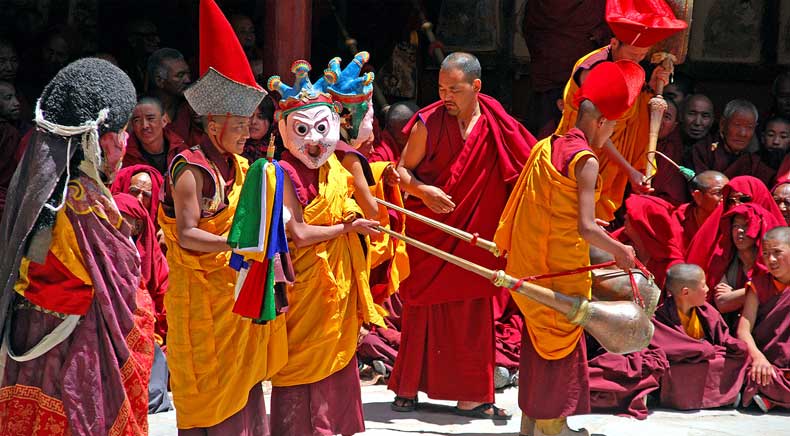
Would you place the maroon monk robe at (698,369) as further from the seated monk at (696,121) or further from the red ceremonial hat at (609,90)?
the seated monk at (696,121)

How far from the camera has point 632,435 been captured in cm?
667

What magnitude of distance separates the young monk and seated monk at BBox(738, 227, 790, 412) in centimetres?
156

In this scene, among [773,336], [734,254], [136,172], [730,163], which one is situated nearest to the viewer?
[773,336]

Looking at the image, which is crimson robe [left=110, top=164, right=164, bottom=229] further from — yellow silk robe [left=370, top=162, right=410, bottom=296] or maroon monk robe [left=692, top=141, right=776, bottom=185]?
maroon monk robe [left=692, top=141, right=776, bottom=185]

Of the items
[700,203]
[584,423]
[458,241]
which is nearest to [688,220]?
[700,203]

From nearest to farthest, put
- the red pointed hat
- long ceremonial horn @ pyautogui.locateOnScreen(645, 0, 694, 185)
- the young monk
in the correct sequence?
the red pointed hat < the young monk < long ceremonial horn @ pyautogui.locateOnScreen(645, 0, 694, 185)

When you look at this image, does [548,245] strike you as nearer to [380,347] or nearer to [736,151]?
[380,347]

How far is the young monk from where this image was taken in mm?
5918

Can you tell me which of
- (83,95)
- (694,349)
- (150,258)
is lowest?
(694,349)

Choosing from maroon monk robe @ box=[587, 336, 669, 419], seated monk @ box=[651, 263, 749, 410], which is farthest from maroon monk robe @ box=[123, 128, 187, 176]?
seated monk @ box=[651, 263, 749, 410]

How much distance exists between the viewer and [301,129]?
5.75m

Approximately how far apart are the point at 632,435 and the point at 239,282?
250cm

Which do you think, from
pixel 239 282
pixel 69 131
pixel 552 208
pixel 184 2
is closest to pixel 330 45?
pixel 184 2

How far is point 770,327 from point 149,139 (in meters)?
3.89
